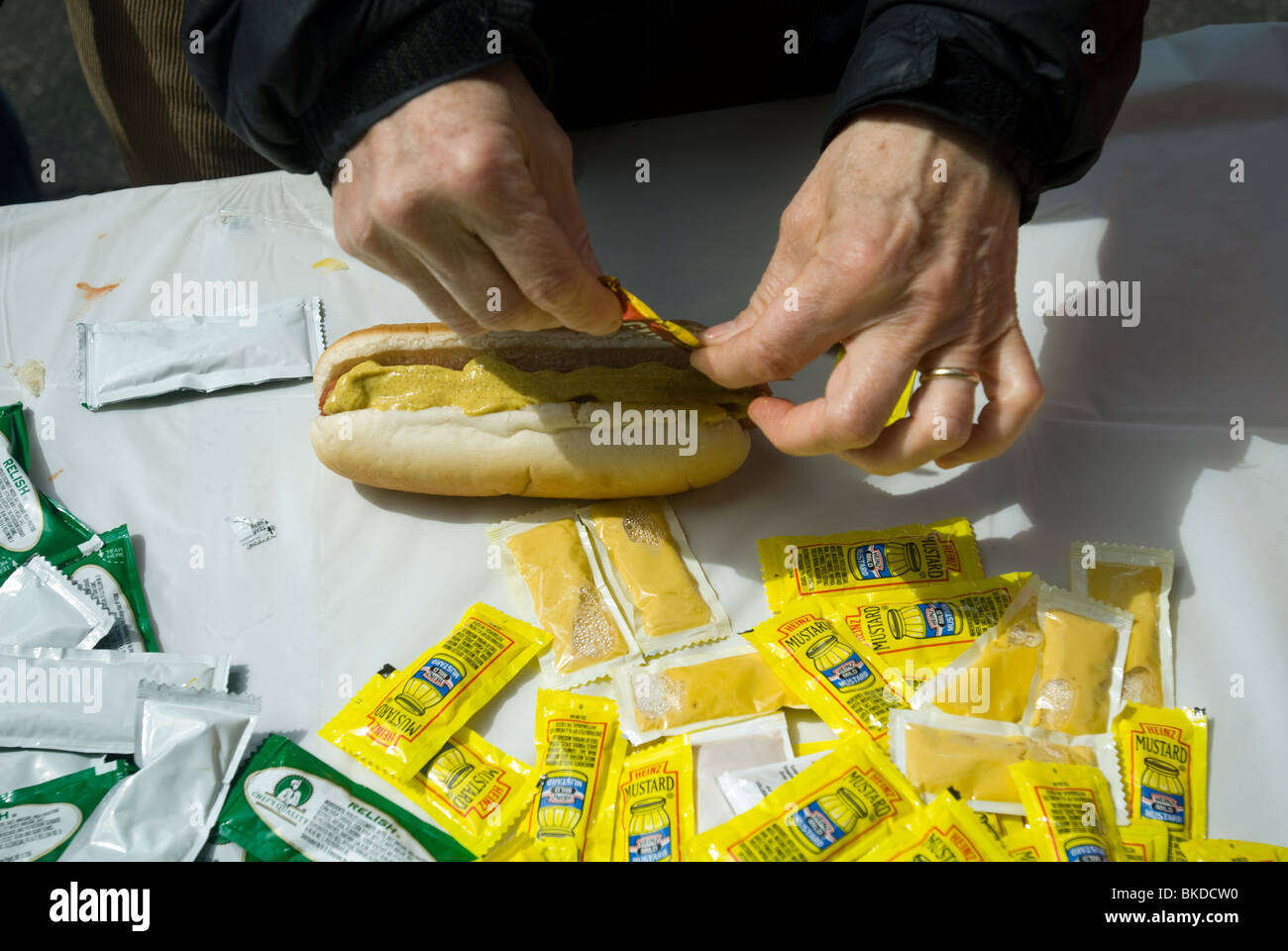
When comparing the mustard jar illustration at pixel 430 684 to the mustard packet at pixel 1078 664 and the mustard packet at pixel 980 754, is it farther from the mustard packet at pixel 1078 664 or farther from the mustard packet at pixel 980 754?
the mustard packet at pixel 1078 664

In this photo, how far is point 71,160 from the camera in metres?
3.96

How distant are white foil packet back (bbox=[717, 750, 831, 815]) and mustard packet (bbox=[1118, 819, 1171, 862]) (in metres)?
0.52

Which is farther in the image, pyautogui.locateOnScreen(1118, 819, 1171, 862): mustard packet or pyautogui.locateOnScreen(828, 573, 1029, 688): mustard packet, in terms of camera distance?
pyautogui.locateOnScreen(828, 573, 1029, 688): mustard packet

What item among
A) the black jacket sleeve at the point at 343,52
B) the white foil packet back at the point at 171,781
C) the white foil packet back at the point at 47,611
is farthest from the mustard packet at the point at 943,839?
the white foil packet back at the point at 47,611

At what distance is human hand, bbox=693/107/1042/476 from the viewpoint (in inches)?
58.1

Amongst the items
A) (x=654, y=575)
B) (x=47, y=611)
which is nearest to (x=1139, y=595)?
(x=654, y=575)

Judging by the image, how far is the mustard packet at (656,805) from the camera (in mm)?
1481

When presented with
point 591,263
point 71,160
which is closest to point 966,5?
point 591,263

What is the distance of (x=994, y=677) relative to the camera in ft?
5.43

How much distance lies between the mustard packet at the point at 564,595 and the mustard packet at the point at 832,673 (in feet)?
0.98

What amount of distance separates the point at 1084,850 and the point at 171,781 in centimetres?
161

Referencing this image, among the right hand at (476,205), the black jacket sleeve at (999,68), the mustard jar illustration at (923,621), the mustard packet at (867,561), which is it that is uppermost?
the black jacket sleeve at (999,68)

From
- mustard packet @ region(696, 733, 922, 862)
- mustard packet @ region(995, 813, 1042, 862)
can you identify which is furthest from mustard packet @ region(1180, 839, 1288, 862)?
mustard packet @ region(696, 733, 922, 862)

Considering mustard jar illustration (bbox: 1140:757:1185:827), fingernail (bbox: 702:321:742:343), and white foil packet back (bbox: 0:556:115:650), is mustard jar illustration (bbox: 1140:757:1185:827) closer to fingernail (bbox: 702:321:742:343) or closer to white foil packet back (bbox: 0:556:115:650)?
fingernail (bbox: 702:321:742:343)
